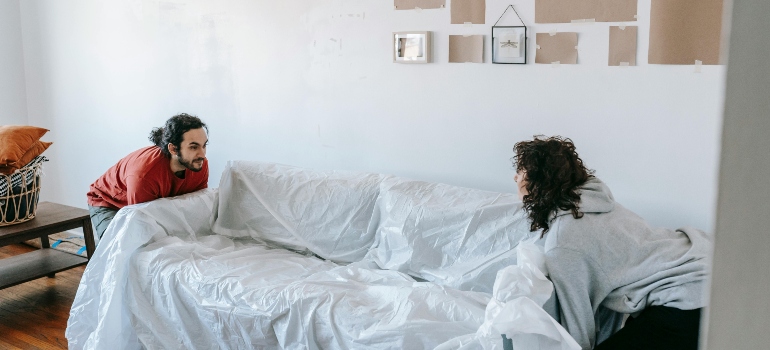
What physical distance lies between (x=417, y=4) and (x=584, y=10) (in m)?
0.72

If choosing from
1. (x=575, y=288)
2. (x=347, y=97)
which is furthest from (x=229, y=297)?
Answer: (x=575, y=288)

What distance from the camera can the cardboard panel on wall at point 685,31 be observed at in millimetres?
2254

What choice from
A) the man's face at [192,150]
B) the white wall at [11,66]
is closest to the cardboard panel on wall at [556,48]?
the man's face at [192,150]

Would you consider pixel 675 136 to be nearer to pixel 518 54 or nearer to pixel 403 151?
pixel 518 54

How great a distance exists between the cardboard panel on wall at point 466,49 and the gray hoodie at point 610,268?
0.95 meters

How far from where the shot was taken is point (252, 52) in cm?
347

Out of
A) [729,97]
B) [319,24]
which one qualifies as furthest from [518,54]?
[729,97]

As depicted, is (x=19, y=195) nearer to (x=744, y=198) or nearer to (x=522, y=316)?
(x=522, y=316)

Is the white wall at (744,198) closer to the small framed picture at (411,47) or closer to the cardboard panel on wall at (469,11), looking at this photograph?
the cardboard panel on wall at (469,11)

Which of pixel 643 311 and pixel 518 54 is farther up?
pixel 518 54

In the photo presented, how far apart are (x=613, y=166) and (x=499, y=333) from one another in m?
1.01

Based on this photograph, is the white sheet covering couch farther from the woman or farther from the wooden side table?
the wooden side table

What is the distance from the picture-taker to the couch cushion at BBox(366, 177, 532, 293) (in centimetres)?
247

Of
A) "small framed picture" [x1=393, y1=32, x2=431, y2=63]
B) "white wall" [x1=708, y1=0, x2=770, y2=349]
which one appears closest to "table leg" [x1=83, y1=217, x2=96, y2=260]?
"small framed picture" [x1=393, y1=32, x2=431, y2=63]
